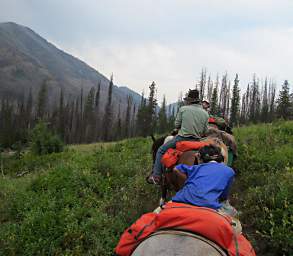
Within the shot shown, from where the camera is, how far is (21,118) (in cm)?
8100

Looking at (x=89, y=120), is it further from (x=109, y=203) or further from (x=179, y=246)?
(x=179, y=246)

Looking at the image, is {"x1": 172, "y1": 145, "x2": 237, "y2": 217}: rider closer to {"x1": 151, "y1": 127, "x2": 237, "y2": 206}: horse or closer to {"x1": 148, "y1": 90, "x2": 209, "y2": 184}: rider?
{"x1": 151, "y1": 127, "x2": 237, "y2": 206}: horse

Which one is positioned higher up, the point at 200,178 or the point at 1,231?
the point at 200,178

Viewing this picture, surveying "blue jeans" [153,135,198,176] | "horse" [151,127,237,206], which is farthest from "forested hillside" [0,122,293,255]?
"blue jeans" [153,135,198,176]

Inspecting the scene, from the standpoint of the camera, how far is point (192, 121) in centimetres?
641

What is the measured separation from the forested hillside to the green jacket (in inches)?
70.9

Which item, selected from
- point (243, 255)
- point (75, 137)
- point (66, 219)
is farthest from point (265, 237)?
point (75, 137)

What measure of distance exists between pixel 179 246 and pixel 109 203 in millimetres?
5313

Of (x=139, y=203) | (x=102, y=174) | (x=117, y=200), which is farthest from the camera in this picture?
(x=102, y=174)

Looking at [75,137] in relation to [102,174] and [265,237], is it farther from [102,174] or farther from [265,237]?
[265,237]

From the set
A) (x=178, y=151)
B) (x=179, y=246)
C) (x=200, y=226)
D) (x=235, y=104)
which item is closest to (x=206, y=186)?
(x=200, y=226)

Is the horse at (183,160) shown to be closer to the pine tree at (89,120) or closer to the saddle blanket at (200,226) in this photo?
the saddle blanket at (200,226)

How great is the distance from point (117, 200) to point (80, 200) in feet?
3.23

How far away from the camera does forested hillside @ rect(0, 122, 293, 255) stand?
554 centimetres
